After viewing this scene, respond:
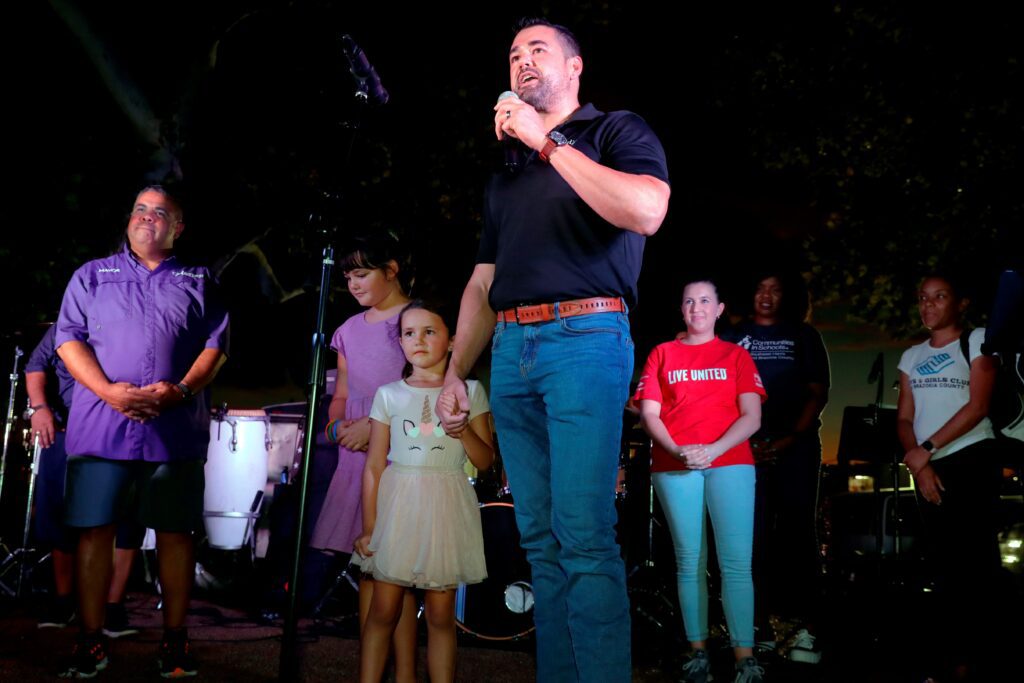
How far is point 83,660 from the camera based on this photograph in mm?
3717

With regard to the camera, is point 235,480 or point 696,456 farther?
point 235,480

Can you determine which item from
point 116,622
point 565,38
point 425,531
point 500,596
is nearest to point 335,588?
point 116,622

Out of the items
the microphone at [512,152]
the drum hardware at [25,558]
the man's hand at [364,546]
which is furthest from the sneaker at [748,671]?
the drum hardware at [25,558]

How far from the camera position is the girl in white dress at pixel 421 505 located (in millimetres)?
3170

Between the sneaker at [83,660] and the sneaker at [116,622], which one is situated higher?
the sneaker at [83,660]

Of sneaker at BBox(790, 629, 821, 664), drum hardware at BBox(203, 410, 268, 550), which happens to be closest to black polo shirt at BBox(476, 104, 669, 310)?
sneaker at BBox(790, 629, 821, 664)

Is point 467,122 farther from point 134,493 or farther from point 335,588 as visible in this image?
point 134,493

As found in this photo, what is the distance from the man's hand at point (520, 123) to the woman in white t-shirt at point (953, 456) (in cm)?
299

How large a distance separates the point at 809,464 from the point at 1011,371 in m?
1.93

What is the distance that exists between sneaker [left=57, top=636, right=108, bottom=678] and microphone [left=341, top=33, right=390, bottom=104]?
2.69 m

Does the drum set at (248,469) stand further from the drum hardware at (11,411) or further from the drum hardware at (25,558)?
the drum hardware at (11,411)

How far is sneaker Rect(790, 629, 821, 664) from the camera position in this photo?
478cm

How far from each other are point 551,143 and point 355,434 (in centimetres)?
211

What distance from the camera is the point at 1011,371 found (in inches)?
133
